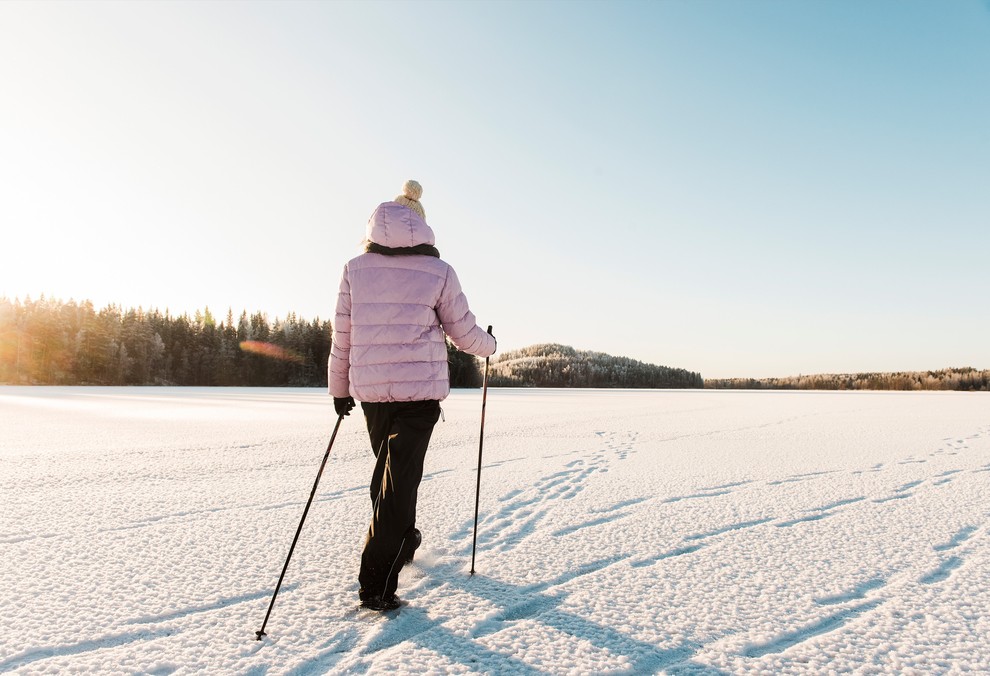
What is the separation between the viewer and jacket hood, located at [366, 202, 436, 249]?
255 cm

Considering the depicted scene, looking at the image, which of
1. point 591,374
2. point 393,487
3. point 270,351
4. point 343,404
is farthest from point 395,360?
point 591,374

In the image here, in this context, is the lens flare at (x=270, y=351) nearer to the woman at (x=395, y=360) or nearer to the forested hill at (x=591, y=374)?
the forested hill at (x=591, y=374)

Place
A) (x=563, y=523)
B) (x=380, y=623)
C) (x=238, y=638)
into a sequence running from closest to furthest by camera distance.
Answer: (x=238, y=638), (x=380, y=623), (x=563, y=523)

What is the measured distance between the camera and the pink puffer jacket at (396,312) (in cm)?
255

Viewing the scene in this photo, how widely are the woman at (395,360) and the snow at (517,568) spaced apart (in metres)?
0.35

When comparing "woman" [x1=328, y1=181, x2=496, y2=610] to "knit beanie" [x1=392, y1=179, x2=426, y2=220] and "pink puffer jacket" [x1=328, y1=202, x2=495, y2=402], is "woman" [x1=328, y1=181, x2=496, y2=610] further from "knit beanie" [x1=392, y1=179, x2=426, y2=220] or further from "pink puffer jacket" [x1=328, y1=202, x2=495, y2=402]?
"knit beanie" [x1=392, y1=179, x2=426, y2=220]

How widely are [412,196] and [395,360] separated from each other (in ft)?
3.11

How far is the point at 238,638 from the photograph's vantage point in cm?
214

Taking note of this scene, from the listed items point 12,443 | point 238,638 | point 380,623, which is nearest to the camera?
point 238,638

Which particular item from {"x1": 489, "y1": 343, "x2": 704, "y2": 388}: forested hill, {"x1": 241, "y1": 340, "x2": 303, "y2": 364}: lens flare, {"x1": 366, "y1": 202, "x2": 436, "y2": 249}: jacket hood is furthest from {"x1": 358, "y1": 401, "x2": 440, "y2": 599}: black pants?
{"x1": 489, "y1": 343, "x2": 704, "y2": 388}: forested hill

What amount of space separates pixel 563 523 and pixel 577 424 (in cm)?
698

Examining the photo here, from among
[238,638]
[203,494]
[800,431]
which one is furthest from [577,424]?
[238,638]

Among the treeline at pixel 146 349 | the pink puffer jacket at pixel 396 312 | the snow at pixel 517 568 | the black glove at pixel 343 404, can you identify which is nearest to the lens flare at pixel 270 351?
the treeline at pixel 146 349

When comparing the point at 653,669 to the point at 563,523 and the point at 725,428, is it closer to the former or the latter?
the point at 563,523
